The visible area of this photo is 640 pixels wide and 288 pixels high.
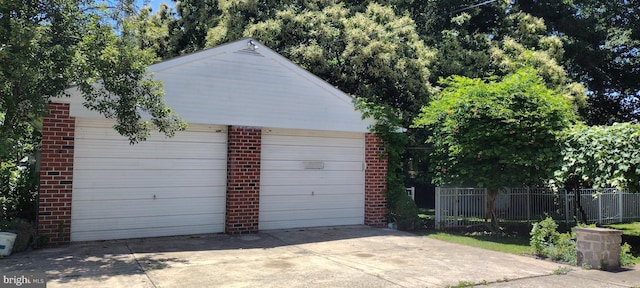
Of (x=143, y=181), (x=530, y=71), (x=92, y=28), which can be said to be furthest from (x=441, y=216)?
(x=92, y=28)

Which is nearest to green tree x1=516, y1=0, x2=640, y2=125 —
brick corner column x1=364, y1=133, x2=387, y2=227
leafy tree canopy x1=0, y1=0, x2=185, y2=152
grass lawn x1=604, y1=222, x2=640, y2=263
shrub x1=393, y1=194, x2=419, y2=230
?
grass lawn x1=604, y1=222, x2=640, y2=263

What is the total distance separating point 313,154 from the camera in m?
11.1

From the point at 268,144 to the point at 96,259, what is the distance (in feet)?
14.6

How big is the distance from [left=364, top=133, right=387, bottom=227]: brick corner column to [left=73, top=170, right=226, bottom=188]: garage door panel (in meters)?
3.76

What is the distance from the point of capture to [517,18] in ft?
56.2

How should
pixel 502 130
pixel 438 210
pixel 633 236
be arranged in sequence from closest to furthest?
pixel 502 130 → pixel 438 210 → pixel 633 236

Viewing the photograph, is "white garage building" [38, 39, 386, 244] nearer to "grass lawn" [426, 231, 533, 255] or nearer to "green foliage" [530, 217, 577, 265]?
"grass lawn" [426, 231, 533, 255]

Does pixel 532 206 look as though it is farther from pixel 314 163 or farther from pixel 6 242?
pixel 6 242

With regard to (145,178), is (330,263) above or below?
below

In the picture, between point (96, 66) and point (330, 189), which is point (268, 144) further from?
point (96, 66)

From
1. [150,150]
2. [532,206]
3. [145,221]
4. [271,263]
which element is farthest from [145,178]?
[532,206]

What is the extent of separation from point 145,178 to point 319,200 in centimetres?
404

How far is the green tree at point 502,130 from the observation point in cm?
1017

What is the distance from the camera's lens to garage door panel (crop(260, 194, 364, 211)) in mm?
10633
